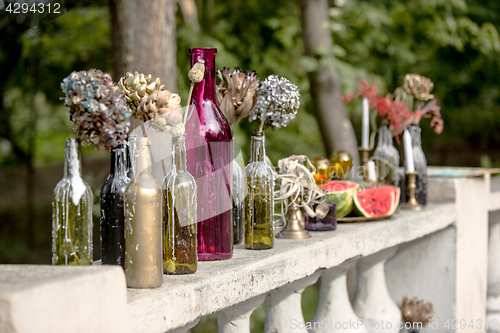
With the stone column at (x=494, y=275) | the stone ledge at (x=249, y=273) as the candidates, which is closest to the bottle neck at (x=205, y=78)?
the stone ledge at (x=249, y=273)

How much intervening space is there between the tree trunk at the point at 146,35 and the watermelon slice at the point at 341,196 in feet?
4.72

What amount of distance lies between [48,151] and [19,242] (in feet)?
20.2

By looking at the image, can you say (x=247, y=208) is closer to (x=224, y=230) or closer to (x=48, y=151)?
(x=224, y=230)

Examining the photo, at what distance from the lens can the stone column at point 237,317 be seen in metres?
1.52

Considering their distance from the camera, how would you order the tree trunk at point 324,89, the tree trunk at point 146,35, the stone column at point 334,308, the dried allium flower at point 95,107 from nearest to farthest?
1. the dried allium flower at point 95,107
2. the stone column at point 334,308
3. the tree trunk at point 146,35
4. the tree trunk at point 324,89

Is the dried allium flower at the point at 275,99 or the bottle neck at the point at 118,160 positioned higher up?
the dried allium flower at the point at 275,99

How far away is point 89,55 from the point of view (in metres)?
5.58

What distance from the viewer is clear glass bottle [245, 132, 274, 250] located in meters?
1.57

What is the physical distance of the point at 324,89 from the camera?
4941 mm

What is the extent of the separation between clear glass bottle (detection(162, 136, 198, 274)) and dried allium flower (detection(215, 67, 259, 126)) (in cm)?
37

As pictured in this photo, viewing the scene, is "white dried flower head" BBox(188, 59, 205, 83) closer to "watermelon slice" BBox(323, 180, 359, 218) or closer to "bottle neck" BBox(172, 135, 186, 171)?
"bottle neck" BBox(172, 135, 186, 171)

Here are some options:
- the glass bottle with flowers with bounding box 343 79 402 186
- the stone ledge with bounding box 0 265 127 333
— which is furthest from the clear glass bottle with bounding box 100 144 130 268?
the glass bottle with flowers with bounding box 343 79 402 186

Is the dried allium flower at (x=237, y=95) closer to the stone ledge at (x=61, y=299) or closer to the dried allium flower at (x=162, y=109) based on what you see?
the dried allium flower at (x=162, y=109)

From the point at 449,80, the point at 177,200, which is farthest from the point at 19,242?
the point at 177,200
